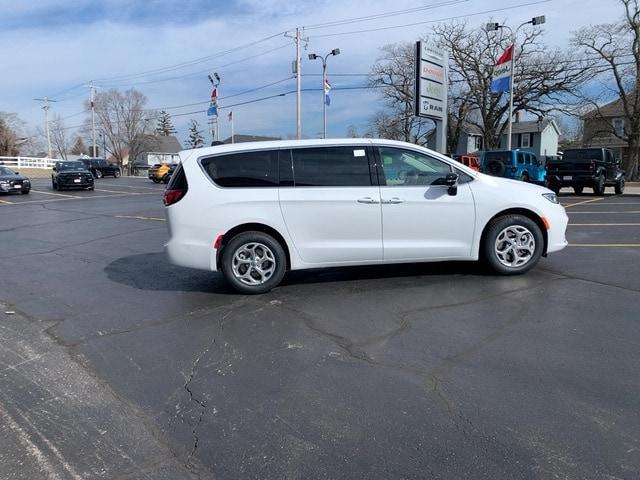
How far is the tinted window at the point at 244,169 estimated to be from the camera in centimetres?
590

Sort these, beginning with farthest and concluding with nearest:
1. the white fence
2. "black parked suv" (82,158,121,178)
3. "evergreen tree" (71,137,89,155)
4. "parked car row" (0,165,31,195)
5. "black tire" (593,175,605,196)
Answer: "evergreen tree" (71,137,89,155)
the white fence
"black parked suv" (82,158,121,178)
"parked car row" (0,165,31,195)
"black tire" (593,175,605,196)

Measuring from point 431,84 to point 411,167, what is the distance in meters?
13.1

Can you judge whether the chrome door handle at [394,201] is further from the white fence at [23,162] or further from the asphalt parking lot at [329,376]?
the white fence at [23,162]

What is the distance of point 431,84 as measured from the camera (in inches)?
709

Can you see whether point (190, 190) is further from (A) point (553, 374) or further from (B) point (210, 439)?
(A) point (553, 374)

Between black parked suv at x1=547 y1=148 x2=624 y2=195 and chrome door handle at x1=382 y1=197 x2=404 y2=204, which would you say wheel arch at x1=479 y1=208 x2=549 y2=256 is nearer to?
chrome door handle at x1=382 y1=197 x2=404 y2=204

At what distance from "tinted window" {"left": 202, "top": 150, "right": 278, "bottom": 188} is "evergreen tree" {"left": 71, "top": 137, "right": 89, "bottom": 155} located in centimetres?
11671

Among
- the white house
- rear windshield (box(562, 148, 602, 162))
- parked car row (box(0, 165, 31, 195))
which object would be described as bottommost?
parked car row (box(0, 165, 31, 195))

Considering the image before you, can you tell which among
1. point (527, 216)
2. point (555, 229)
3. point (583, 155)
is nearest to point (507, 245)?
point (527, 216)

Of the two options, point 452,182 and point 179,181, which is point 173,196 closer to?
point 179,181

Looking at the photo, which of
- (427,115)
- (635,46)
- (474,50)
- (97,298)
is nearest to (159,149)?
(474,50)

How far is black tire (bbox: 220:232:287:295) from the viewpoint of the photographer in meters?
5.88

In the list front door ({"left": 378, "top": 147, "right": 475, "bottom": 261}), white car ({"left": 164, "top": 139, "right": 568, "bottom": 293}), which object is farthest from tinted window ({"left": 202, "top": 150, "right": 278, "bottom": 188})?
front door ({"left": 378, "top": 147, "right": 475, "bottom": 261})

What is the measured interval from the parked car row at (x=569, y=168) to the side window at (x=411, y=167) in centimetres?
1622
